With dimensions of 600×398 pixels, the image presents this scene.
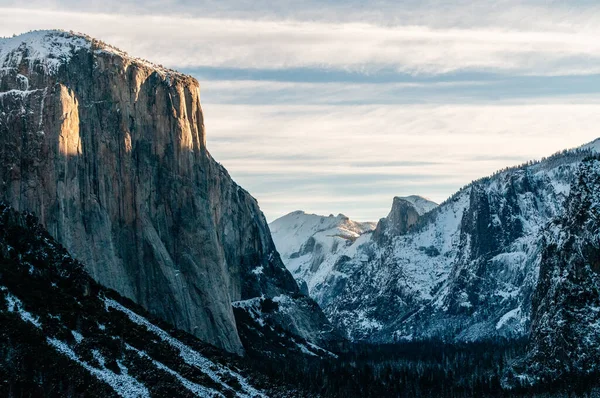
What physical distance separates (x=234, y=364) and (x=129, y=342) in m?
38.4

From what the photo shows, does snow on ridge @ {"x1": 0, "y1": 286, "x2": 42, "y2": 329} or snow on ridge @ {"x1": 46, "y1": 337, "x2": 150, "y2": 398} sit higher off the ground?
snow on ridge @ {"x1": 0, "y1": 286, "x2": 42, "y2": 329}

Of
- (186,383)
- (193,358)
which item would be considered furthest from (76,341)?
(193,358)

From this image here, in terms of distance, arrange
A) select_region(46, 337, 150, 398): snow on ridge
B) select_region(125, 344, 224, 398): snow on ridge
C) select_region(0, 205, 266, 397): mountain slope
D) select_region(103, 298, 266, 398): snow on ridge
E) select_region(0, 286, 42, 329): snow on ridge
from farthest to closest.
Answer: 1. select_region(103, 298, 266, 398): snow on ridge
2. select_region(125, 344, 224, 398): snow on ridge
3. select_region(0, 286, 42, 329): snow on ridge
4. select_region(46, 337, 150, 398): snow on ridge
5. select_region(0, 205, 266, 397): mountain slope

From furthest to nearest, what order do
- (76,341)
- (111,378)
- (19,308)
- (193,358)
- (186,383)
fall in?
(193,358), (186,383), (19,308), (76,341), (111,378)

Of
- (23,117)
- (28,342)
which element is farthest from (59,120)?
(28,342)

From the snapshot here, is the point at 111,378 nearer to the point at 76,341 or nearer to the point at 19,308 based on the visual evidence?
the point at 76,341

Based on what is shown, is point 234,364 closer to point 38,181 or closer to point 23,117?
point 38,181

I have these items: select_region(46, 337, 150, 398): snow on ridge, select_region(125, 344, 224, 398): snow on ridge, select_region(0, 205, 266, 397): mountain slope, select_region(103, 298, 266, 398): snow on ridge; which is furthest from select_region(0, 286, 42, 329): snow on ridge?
select_region(103, 298, 266, 398): snow on ridge

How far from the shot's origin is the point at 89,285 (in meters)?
159

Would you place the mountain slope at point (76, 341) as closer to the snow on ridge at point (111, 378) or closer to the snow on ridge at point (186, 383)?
the snow on ridge at point (111, 378)

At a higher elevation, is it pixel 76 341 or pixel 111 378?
pixel 76 341

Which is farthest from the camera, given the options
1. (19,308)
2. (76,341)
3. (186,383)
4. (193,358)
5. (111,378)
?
(193,358)

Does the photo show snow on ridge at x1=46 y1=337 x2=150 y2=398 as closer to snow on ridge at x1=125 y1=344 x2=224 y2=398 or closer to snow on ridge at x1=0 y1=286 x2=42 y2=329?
snow on ridge at x1=0 y1=286 x2=42 y2=329

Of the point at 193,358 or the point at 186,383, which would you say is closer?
the point at 186,383
